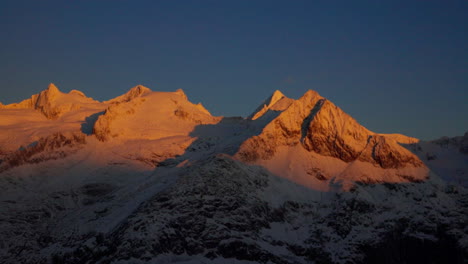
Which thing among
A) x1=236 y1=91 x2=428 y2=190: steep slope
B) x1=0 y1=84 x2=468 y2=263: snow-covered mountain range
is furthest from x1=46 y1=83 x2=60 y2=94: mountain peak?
x1=236 y1=91 x2=428 y2=190: steep slope

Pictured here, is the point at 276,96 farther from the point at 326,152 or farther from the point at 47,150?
the point at 47,150

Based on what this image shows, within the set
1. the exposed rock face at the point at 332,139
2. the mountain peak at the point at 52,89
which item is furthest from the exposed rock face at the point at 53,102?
the exposed rock face at the point at 332,139

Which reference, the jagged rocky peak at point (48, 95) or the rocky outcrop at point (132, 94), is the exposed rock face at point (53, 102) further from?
the rocky outcrop at point (132, 94)

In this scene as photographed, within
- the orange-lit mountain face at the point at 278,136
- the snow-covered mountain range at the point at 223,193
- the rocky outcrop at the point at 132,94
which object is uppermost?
the rocky outcrop at the point at 132,94

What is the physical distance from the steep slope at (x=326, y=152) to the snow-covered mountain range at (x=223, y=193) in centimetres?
29

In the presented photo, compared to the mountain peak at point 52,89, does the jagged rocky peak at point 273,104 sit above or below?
above

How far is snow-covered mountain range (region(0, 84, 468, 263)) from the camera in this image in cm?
7806

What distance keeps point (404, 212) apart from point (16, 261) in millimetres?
69160

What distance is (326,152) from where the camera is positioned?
111 m

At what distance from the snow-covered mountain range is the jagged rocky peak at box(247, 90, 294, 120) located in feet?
73.5

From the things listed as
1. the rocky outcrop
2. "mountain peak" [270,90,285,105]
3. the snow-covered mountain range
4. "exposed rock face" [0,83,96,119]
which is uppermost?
"mountain peak" [270,90,285,105]

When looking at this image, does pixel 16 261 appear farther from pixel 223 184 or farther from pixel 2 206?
pixel 223 184

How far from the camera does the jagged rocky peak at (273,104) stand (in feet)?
508

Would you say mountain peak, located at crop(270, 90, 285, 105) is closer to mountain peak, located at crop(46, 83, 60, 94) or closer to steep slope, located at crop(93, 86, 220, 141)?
steep slope, located at crop(93, 86, 220, 141)
